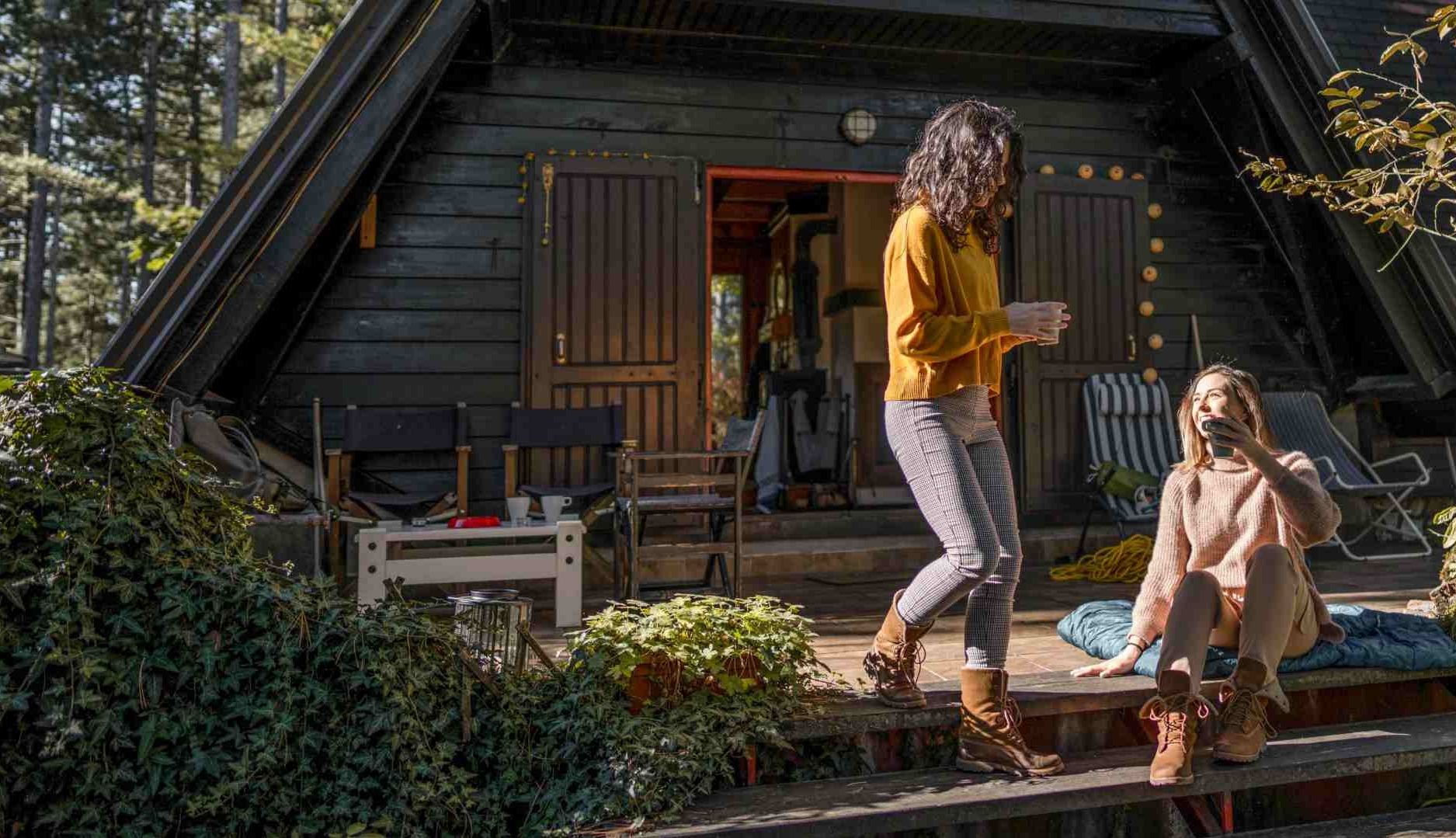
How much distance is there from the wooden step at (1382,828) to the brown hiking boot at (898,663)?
2.89 ft

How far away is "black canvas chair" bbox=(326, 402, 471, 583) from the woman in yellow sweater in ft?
10.2

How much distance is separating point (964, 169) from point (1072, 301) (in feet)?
13.8

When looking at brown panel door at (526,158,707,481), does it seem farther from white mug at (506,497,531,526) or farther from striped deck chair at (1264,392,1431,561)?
striped deck chair at (1264,392,1431,561)

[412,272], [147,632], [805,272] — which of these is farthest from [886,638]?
[805,272]

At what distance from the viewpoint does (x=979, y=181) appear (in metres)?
2.22

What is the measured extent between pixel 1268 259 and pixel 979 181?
5282 mm

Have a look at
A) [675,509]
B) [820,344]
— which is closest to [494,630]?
[675,509]

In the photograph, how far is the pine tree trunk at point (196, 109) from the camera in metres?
15.6

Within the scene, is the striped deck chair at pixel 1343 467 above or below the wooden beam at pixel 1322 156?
below

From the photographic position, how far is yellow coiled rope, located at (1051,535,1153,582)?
15.7 feet

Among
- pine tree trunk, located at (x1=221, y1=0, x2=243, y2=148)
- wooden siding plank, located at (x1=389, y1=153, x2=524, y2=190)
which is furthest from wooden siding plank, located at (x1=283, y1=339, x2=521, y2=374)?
pine tree trunk, located at (x1=221, y1=0, x2=243, y2=148)

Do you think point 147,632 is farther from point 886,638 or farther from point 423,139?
point 423,139

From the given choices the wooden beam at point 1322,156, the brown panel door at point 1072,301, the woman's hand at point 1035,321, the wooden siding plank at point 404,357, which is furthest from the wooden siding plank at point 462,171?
the wooden beam at point 1322,156

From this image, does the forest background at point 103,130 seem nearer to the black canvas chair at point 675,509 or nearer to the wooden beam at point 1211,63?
the black canvas chair at point 675,509
